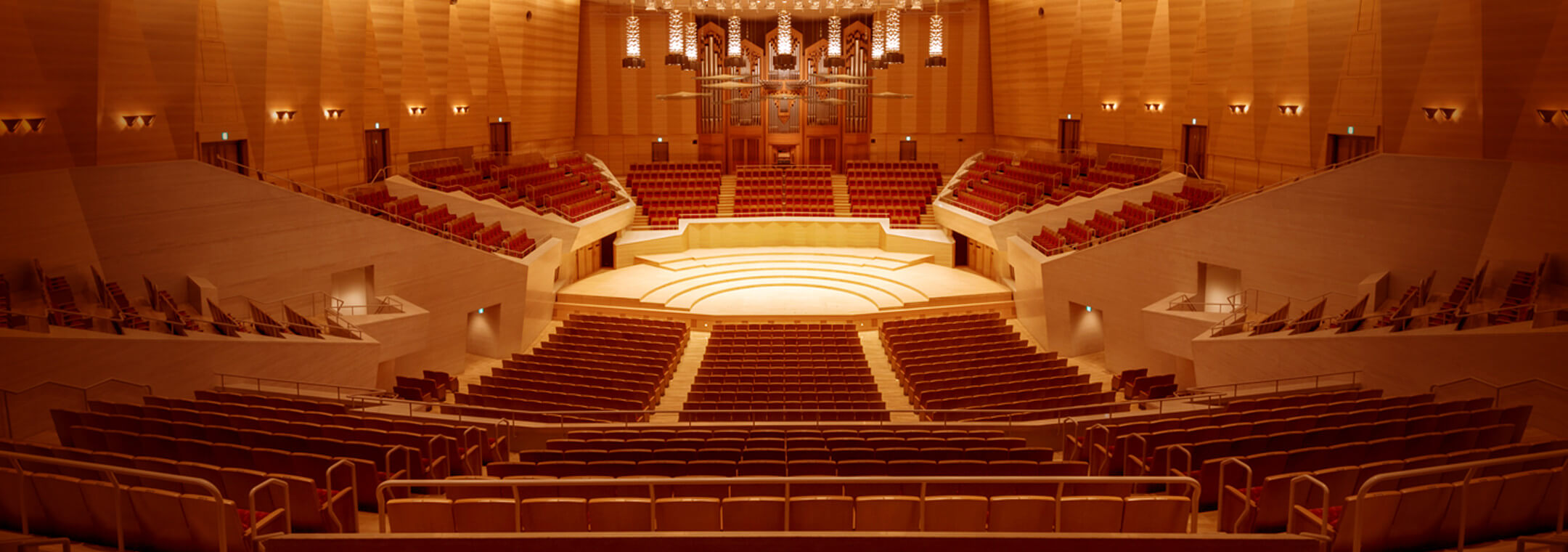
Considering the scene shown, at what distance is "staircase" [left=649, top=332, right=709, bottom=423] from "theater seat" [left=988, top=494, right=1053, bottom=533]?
5469 millimetres

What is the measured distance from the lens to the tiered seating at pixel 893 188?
21.9m

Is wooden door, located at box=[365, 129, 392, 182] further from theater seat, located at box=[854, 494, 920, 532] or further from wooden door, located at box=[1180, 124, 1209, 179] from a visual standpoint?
theater seat, located at box=[854, 494, 920, 532]

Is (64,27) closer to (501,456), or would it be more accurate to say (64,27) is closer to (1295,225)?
(501,456)

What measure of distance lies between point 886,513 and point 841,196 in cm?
1836

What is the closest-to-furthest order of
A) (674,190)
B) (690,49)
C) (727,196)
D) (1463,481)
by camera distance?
(1463,481), (690,49), (674,190), (727,196)

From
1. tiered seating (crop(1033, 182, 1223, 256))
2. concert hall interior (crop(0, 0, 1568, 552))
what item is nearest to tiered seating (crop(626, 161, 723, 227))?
concert hall interior (crop(0, 0, 1568, 552))

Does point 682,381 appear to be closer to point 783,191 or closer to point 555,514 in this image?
point 555,514

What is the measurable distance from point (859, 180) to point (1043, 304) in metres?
7.91

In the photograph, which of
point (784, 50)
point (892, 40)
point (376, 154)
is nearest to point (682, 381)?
point (784, 50)

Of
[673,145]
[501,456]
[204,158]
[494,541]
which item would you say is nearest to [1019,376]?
[501,456]

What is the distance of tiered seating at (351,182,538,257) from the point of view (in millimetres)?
15609

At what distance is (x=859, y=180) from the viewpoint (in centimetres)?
2294

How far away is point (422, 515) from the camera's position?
469 centimetres

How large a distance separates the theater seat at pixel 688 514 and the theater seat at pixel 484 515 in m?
0.69
